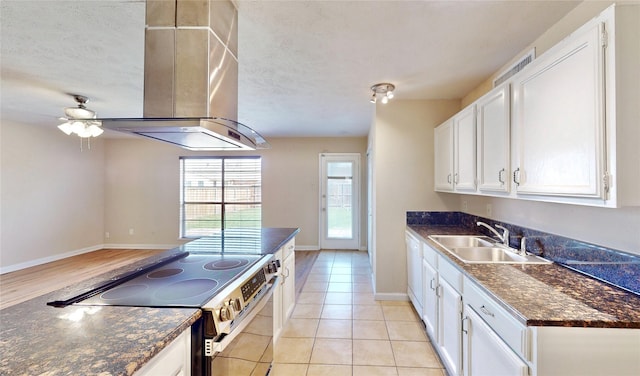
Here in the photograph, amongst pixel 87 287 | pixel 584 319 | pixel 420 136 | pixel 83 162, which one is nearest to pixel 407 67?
pixel 420 136

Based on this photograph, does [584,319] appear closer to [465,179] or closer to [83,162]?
[465,179]

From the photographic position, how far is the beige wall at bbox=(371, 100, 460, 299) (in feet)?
10.8

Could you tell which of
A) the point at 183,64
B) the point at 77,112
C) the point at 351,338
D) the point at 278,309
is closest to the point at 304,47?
the point at 183,64

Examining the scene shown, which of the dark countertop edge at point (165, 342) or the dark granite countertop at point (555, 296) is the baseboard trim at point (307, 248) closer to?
the dark granite countertop at point (555, 296)

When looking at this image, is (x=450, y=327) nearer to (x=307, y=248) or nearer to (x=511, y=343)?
(x=511, y=343)

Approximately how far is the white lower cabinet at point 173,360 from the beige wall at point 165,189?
4896 millimetres

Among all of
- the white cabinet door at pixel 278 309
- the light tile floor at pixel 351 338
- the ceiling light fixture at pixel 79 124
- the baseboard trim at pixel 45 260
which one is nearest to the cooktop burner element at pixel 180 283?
the white cabinet door at pixel 278 309

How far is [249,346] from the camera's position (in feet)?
4.81

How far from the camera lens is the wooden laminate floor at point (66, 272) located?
3.66 meters

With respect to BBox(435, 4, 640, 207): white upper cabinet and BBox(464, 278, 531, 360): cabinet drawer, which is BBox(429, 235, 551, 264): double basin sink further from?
BBox(435, 4, 640, 207): white upper cabinet

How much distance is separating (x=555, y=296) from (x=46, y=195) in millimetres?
7070

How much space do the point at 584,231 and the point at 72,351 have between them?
2352mm

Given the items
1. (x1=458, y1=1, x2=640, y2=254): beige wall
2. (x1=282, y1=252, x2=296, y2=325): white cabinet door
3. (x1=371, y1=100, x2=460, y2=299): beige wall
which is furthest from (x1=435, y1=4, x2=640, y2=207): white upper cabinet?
(x1=282, y1=252, x2=296, y2=325): white cabinet door

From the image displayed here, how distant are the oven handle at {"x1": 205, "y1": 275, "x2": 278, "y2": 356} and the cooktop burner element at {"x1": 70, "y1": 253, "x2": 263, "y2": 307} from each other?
0.18 metres
